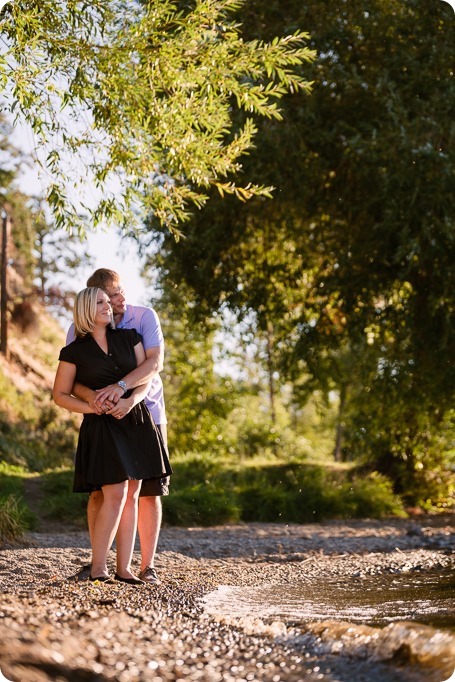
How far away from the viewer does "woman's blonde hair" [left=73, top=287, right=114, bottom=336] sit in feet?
19.9

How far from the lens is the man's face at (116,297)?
20.8 feet

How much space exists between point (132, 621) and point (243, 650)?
0.59 metres

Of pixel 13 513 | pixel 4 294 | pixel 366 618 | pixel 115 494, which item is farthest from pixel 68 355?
pixel 4 294

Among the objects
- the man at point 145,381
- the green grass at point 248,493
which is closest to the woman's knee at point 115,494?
the man at point 145,381

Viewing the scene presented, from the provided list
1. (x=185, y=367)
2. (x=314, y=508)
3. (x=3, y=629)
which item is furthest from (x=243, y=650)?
(x=185, y=367)

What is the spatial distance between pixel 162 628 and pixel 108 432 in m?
1.85

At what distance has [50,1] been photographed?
A: 24.5 feet

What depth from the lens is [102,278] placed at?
20.6 ft

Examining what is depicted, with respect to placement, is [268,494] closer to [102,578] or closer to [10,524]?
[10,524]

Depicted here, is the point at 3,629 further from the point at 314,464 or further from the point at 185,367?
the point at 185,367

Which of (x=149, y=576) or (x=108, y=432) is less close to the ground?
(x=108, y=432)

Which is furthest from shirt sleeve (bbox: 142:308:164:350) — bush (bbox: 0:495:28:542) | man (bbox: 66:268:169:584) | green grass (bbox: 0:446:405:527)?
green grass (bbox: 0:446:405:527)

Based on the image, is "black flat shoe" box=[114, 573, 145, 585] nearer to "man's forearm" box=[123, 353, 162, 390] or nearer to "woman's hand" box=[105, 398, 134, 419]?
"woman's hand" box=[105, 398, 134, 419]

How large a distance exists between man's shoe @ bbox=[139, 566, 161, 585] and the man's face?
182cm
